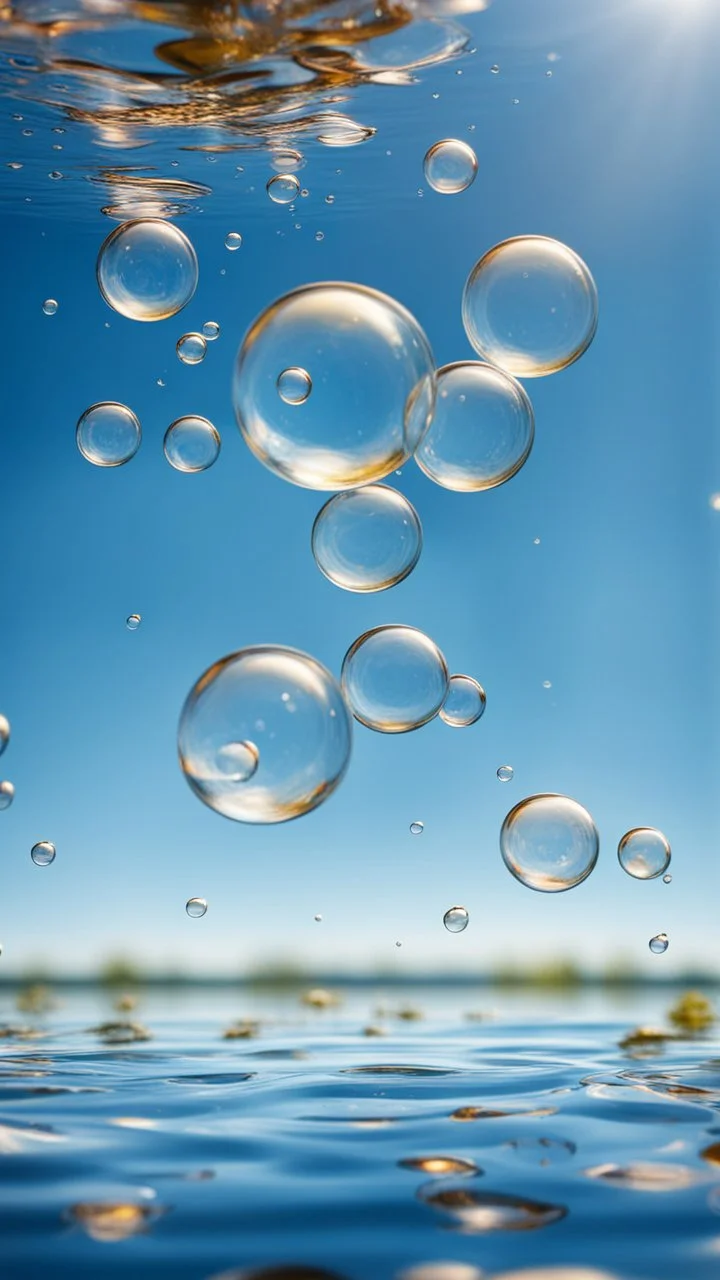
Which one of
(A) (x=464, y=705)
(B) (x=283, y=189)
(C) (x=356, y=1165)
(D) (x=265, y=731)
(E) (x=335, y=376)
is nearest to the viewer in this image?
(C) (x=356, y=1165)

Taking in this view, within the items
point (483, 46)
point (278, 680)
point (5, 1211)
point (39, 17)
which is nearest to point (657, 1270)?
point (5, 1211)

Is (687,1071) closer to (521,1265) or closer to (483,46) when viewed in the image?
(521,1265)

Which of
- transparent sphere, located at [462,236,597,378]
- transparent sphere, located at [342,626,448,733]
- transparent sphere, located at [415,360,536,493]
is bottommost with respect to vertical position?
transparent sphere, located at [342,626,448,733]

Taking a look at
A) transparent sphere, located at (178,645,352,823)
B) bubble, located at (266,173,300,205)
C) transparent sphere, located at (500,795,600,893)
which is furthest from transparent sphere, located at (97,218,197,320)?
transparent sphere, located at (500,795,600,893)

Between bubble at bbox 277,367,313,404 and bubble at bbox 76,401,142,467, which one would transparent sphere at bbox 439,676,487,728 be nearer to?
bubble at bbox 76,401,142,467

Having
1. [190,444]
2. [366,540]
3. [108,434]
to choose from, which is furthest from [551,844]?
[108,434]

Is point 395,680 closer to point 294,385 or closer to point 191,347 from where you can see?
point 294,385
